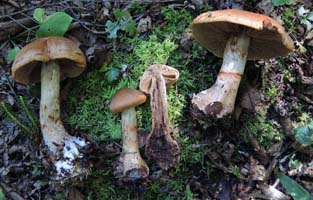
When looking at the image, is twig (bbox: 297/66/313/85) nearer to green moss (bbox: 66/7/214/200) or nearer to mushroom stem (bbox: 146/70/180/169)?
green moss (bbox: 66/7/214/200)

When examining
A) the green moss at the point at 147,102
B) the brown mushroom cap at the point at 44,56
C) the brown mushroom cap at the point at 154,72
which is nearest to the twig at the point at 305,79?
the green moss at the point at 147,102

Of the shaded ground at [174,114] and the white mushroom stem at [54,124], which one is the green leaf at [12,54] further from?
the white mushroom stem at [54,124]

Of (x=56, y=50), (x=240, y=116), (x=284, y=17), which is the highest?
(x=284, y=17)

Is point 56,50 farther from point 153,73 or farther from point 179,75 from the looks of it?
point 179,75

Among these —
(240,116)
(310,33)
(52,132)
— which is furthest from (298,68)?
(52,132)

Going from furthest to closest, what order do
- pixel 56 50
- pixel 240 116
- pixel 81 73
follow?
pixel 81 73 → pixel 240 116 → pixel 56 50

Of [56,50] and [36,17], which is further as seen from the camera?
[36,17]
